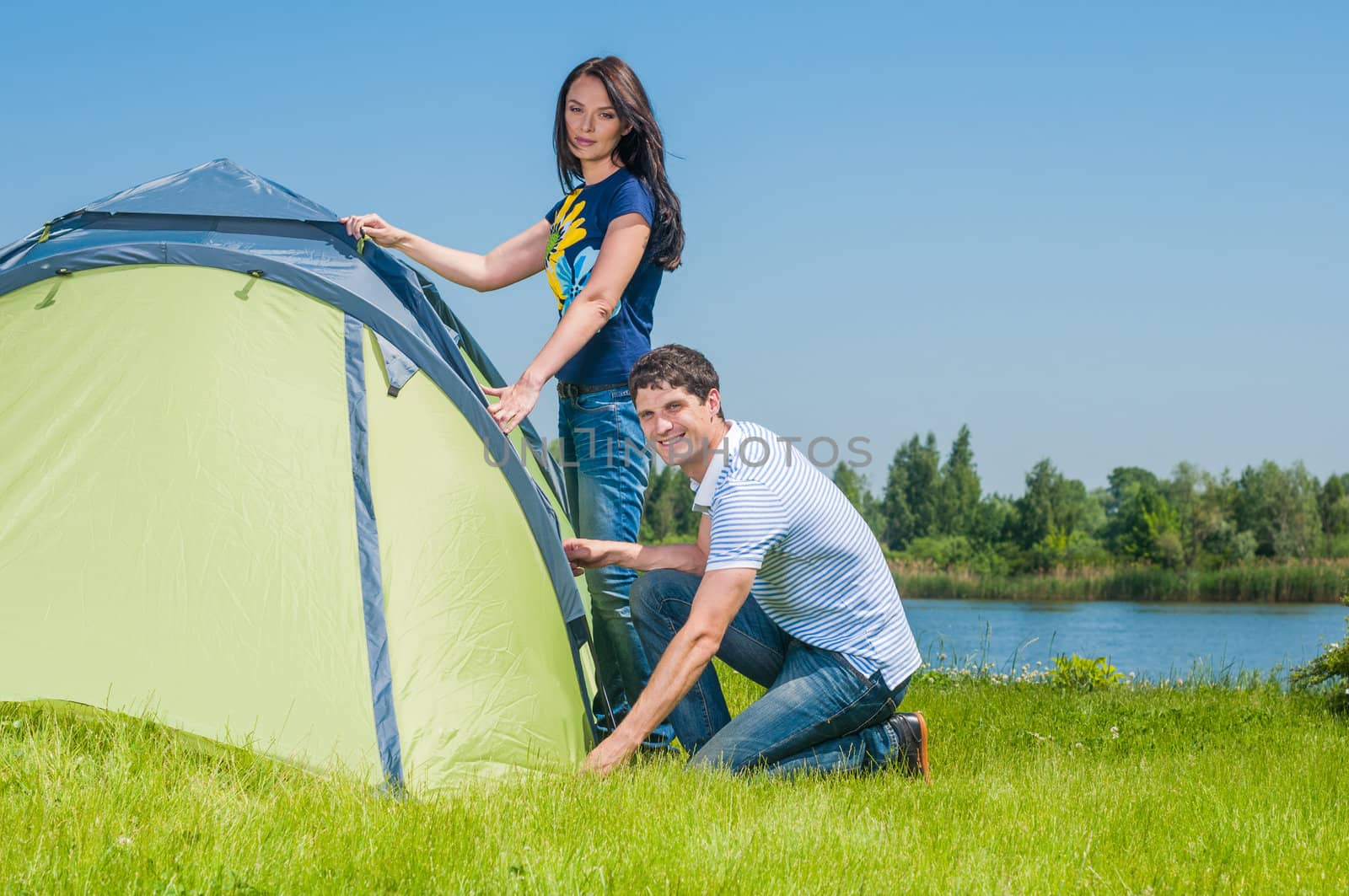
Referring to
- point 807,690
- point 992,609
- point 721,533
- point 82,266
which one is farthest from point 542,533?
point 992,609

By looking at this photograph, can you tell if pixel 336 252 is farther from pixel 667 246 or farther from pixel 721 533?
pixel 721 533

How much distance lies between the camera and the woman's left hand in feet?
11.3

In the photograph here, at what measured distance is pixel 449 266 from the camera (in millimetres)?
4289

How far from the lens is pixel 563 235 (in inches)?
151

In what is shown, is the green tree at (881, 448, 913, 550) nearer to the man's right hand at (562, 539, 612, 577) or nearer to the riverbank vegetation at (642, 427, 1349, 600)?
the riverbank vegetation at (642, 427, 1349, 600)

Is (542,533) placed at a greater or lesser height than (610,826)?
greater

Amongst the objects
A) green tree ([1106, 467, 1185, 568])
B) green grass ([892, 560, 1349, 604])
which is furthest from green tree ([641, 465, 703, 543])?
green tree ([1106, 467, 1185, 568])

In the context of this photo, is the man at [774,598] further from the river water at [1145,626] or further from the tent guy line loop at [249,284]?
the river water at [1145,626]

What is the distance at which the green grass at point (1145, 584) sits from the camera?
27516 mm

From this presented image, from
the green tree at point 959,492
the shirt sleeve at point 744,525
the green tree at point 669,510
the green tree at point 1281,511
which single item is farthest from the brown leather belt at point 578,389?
the green tree at point 959,492

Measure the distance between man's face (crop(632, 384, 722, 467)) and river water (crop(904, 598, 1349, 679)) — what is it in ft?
42.5

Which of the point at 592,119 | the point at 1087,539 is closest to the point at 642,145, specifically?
the point at 592,119

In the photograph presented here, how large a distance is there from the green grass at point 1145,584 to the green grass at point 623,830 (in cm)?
2607

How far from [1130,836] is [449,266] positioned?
309 centimetres
